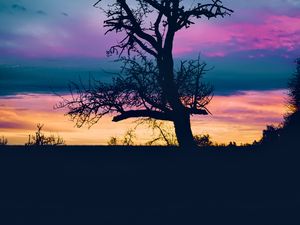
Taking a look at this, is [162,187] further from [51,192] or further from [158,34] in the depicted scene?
[158,34]

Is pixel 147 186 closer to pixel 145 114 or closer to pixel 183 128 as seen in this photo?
pixel 183 128

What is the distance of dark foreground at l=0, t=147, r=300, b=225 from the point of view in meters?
14.4

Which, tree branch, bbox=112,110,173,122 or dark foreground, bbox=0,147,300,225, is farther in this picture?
tree branch, bbox=112,110,173,122

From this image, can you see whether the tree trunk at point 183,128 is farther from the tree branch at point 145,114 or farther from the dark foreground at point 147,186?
the dark foreground at point 147,186

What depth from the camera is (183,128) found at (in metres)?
20.5

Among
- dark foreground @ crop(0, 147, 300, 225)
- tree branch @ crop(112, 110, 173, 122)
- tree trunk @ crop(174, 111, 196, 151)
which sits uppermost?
tree branch @ crop(112, 110, 173, 122)

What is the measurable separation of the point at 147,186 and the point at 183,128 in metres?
4.98

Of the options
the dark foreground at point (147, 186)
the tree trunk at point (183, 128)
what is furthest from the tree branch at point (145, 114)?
the dark foreground at point (147, 186)

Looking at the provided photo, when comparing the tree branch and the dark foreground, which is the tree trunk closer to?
the tree branch

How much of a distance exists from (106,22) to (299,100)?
20.1m

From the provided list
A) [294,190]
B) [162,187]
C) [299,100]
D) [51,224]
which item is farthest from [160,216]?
[299,100]

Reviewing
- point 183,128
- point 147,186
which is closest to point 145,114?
point 183,128

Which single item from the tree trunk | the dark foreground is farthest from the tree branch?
the dark foreground

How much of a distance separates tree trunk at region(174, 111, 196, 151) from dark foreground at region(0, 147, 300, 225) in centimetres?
259
